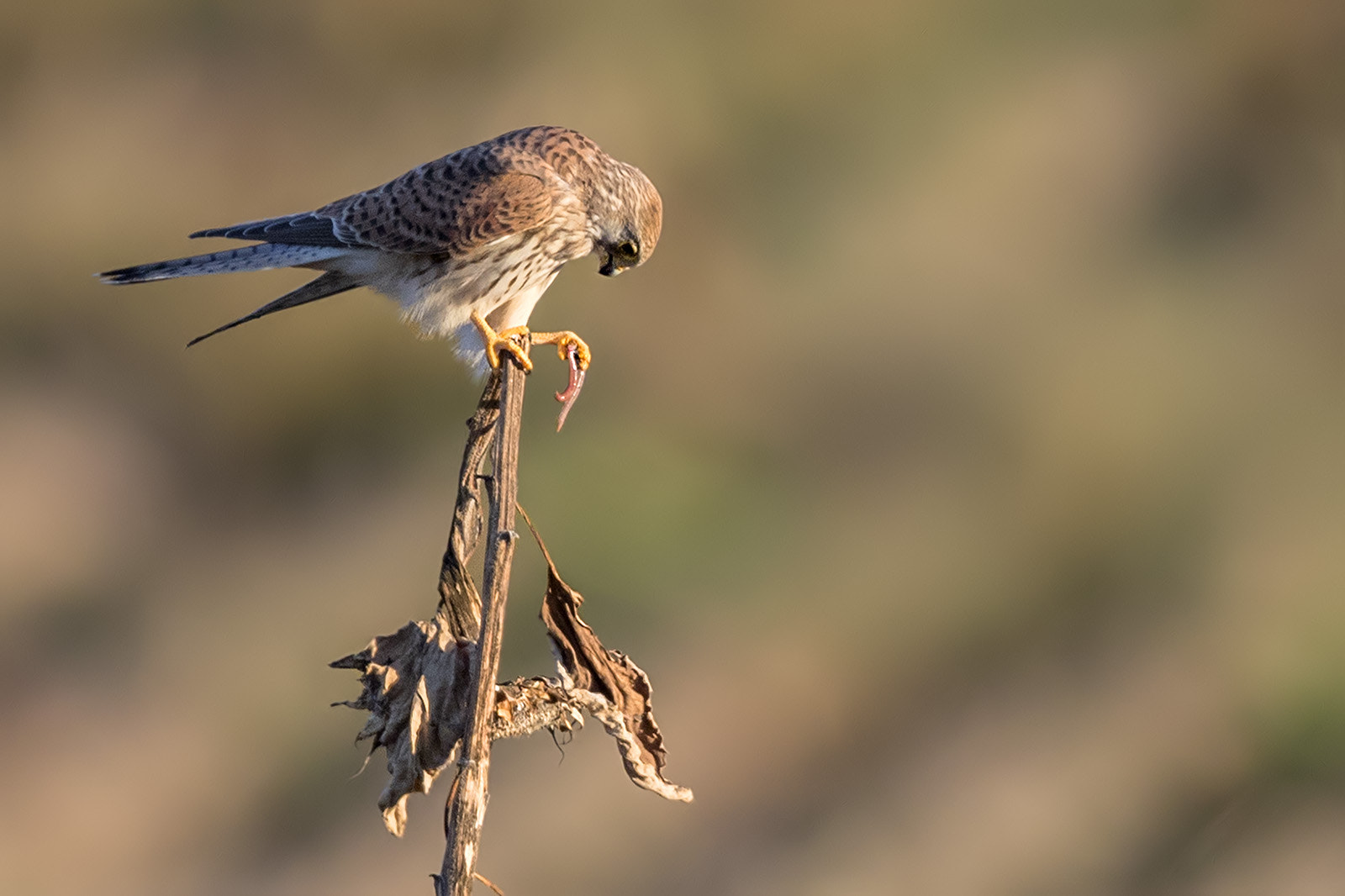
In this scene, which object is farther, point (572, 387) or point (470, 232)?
point (470, 232)

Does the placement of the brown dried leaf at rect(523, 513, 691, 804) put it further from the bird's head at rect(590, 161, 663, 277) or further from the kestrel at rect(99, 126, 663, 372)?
the bird's head at rect(590, 161, 663, 277)

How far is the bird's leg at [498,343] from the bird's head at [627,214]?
1.24ft

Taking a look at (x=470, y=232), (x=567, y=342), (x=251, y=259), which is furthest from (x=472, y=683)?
(x=251, y=259)

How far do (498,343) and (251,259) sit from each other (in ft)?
2.73

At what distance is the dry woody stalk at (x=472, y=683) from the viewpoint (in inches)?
62.3

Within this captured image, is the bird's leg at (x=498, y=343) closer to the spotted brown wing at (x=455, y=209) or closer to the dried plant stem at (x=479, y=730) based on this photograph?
the spotted brown wing at (x=455, y=209)

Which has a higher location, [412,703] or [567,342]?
[567,342]

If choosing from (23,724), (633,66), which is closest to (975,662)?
(633,66)

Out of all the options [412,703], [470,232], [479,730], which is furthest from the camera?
[470,232]

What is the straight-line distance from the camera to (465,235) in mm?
2887

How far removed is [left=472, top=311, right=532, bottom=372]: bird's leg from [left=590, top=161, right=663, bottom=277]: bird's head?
0.38m

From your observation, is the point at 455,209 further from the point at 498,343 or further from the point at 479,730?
the point at 479,730

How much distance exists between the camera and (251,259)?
9.50 feet

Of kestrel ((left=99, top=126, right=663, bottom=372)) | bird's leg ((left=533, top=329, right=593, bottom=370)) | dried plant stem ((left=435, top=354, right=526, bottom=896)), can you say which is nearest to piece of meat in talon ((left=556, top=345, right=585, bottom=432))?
bird's leg ((left=533, top=329, right=593, bottom=370))
